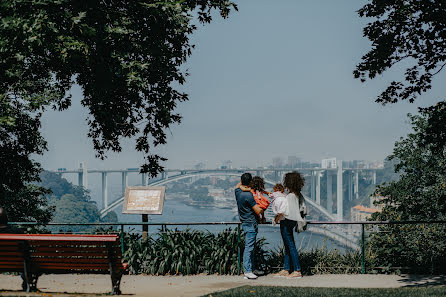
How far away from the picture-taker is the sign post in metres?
9.24

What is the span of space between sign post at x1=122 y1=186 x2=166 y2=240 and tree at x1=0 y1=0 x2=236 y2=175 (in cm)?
250

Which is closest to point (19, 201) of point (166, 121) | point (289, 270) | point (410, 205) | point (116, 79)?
point (166, 121)

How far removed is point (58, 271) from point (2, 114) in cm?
549

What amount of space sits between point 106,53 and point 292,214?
5.65m

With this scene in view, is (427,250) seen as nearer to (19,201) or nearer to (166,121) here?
(166,121)

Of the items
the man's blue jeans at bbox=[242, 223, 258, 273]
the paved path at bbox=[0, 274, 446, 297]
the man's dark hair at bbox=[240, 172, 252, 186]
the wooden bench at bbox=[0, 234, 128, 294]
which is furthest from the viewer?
the man's blue jeans at bbox=[242, 223, 258, 273]

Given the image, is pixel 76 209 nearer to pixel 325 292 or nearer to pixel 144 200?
pixel 144 200

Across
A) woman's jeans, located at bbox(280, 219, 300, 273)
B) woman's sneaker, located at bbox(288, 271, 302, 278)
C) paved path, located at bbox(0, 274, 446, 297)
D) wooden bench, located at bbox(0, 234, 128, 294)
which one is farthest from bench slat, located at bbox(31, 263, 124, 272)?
woman's sneaker, located at bbox(288, 271, 302, 278)

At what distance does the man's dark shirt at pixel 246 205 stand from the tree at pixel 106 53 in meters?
4.14

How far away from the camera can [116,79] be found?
1114 centimetres

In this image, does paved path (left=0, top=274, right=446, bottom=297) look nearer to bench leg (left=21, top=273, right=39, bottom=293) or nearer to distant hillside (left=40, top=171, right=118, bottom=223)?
bench leg (left=21, top=273, right=39, bottom=293)

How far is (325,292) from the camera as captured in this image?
6.71 meters

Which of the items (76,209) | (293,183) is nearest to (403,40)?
(293,183)

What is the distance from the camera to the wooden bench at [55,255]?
611cm
